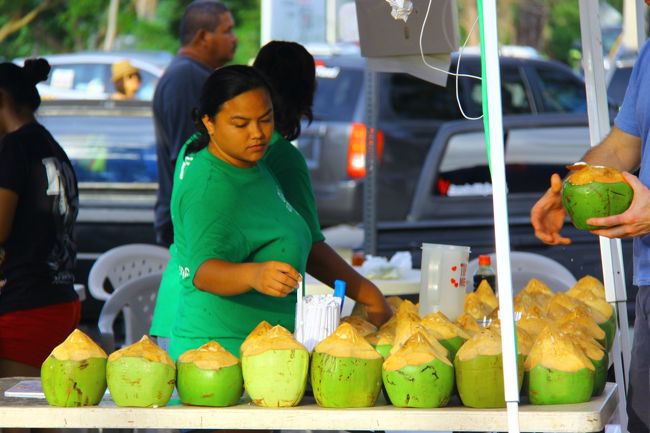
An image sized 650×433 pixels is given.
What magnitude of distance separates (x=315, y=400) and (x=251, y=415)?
0.20m

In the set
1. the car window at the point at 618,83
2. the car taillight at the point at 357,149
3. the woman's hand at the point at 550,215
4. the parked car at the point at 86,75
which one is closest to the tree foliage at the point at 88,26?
the parked car at the point at 86,75

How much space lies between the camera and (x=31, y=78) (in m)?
4.17

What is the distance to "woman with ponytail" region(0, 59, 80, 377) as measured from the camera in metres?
3.87

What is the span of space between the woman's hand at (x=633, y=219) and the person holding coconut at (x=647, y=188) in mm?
44

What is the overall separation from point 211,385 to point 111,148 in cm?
607

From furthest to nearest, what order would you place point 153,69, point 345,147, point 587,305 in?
point 153,69 → point 345,147 → point 587,305

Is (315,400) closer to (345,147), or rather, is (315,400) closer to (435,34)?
(435,34)

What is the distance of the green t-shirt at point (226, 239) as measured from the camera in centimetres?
301

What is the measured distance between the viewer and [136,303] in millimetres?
5305

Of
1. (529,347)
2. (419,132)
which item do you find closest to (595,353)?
(529,347)

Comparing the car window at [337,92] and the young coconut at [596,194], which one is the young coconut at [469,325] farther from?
the car window at [337,92]

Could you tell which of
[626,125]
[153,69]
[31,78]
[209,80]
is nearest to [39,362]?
[31,78]

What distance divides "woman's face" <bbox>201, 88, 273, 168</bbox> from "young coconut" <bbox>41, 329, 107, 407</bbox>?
2.36ft

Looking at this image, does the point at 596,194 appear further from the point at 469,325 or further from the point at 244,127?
the point at 244,127
